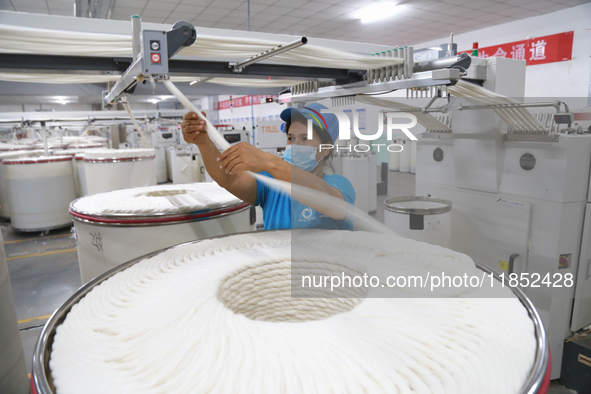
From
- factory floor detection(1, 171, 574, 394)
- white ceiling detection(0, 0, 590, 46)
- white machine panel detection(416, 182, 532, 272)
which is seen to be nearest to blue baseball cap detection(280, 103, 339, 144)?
white machine panel detection(416, 182, 532, 272)

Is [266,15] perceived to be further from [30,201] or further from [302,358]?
[302,358]

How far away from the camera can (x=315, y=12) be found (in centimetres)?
688

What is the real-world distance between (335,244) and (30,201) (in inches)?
198

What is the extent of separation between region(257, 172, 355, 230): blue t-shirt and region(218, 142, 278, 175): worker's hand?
426mm

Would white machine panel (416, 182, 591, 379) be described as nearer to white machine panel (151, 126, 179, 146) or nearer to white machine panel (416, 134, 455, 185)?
white machine panel (416, 134, 455, 185)

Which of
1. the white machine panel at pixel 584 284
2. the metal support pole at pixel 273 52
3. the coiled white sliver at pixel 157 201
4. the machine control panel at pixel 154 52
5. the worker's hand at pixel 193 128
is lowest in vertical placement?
the white machine panel at pixel 584 284

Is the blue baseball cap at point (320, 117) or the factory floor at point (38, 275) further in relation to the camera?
the factory floor at point (38, 275)

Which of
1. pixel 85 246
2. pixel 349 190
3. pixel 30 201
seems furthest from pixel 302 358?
pixel 30 201

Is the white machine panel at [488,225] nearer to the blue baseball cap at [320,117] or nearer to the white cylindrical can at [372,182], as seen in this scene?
the blue baseball cap at [320,117]

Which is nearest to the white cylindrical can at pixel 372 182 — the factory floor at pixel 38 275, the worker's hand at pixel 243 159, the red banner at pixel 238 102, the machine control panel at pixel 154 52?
the factory floor at pixel 38 275

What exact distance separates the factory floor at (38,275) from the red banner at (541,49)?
14.5 ft

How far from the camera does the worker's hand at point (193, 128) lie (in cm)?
170

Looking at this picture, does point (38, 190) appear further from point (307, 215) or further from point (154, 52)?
point (154, 52)

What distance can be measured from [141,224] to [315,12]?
612 centimetres
